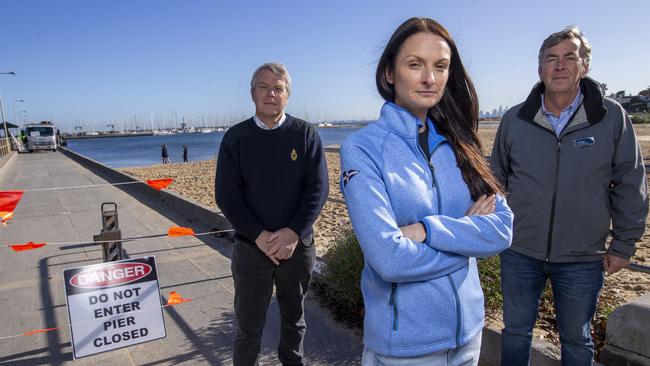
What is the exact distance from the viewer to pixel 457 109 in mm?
1823

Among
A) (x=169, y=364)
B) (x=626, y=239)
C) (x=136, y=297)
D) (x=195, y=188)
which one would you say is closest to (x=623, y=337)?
(x=626, y=239)

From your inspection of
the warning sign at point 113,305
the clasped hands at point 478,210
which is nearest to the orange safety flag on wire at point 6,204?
the warning sign at point 113,305

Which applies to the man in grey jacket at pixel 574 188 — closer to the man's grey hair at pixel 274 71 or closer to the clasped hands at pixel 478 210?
the clasped hands at pixel 478 210

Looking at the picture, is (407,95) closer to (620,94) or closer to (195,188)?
(195,188)

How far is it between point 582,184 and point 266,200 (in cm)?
183

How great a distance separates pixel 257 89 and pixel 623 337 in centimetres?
264

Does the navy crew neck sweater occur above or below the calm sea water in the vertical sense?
above

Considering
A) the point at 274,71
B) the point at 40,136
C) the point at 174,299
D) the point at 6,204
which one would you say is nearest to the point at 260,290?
the point at 274,71

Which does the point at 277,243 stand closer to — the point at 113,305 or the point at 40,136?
the point at 113,305

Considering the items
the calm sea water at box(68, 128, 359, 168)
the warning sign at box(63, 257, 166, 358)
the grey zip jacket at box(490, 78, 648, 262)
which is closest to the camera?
the grey zip jacket at box(490, 78, 648, 262)

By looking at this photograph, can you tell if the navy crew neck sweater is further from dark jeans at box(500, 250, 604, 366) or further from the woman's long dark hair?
dark jeans at box(500, 250, 604, 366)

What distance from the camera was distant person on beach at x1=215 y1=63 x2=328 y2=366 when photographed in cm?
267

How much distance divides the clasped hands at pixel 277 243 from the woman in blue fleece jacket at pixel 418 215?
3.54 feet

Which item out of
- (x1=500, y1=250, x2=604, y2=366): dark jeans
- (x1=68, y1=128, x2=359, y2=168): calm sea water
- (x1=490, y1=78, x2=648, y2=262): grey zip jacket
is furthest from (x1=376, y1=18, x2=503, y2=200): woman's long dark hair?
(x1=68, y1=128, x2=359, y2=168): calm sea water
